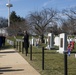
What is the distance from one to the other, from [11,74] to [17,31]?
279 ft

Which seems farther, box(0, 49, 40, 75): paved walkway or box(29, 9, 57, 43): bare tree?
Answer: box(29, 9, 57, 43): bare tree

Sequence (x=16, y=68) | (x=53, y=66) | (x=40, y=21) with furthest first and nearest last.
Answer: (x=40, y=21) → (x=53, y=66) → (x=16, y=68)

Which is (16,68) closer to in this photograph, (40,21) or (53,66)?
(53,66)

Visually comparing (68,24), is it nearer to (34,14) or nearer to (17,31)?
(34,14)

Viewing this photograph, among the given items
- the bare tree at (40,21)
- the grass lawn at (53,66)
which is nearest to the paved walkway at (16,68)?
the grass lawn at (53,66)

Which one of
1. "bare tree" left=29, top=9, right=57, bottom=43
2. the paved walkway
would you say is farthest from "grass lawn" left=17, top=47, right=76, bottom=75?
"bare tree" left=29, top=9, right=57, bottom=43

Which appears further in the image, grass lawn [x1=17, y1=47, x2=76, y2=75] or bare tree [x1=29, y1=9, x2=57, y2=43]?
bare tree [x1=29, y1=9, x2=57, y2=43]

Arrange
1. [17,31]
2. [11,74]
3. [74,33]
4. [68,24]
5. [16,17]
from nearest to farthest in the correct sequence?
[11,74]
[68,24]
[74,33]
[17,31]
[16,17]

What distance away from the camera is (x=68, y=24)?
78.4 meters

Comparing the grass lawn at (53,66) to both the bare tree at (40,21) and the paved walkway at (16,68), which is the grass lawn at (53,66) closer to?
Answer: the paved walkway at (16,68)

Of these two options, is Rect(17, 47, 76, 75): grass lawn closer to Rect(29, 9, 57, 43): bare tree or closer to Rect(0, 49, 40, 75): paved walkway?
Rect(0, 49, 40, 75): paved walkway

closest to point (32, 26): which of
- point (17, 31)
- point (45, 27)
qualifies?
point (45, 27)

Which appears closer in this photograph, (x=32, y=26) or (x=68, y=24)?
(x=32, y=26)

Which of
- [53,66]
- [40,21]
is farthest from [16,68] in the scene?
[40,21]
